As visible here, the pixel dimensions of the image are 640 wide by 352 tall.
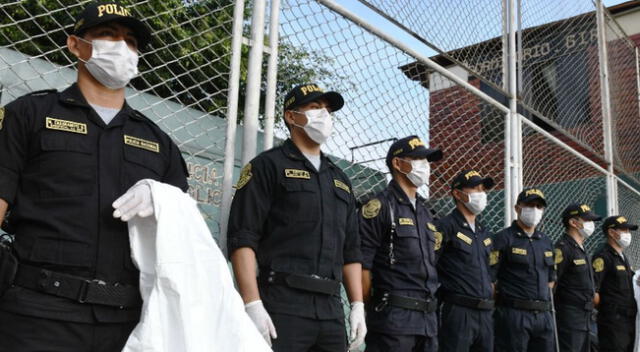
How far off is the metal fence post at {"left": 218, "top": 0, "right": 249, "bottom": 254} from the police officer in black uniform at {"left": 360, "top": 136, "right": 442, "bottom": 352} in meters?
0.89

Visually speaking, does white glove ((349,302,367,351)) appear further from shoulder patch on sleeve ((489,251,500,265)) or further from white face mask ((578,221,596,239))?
white face mask ((578,221,596,239))

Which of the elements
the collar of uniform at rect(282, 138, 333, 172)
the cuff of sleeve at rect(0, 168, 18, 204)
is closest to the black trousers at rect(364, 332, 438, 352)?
the collar of uniform at rect(282, 138, 333, 172)

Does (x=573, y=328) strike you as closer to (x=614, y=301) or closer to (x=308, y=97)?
(x=614, y=301)

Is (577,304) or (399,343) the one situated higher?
(577,304)

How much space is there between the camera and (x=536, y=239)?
496 centimetres

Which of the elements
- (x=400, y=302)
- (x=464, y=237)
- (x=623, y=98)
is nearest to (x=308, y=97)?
(x=400, y=302)

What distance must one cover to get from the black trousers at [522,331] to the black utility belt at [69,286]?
131 inches

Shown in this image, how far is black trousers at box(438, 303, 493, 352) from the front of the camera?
4004 mm

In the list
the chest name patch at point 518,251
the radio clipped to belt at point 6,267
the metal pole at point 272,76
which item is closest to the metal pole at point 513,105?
the chest name patch at point 518,251

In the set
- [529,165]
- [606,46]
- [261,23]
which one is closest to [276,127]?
[261,23]

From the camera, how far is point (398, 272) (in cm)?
353

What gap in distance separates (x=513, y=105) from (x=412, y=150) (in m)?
1.82

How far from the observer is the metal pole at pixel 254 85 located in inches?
120

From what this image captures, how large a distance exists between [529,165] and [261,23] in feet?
12.0
